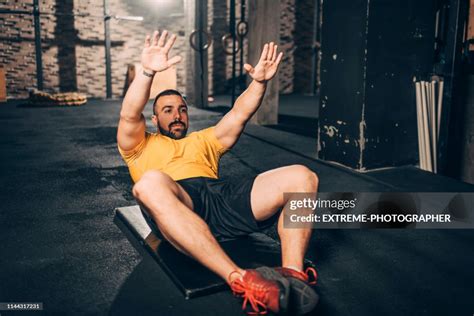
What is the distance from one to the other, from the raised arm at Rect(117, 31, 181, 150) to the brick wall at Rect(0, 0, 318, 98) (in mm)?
7333

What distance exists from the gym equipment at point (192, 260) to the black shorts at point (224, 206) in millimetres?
104

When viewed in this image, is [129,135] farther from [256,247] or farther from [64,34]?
[64,34]

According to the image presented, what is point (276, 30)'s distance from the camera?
667 centimetres

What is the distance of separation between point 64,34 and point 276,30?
566cm

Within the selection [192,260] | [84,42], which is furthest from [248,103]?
[84,42]

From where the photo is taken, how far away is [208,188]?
2227 mm

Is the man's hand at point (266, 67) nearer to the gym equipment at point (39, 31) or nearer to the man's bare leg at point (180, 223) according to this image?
the man's bare leg at point (180, 223)

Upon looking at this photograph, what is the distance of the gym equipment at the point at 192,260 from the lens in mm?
1891

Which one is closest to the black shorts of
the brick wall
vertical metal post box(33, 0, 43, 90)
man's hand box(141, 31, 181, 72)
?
man's hand box(141, 31, 181, 72)

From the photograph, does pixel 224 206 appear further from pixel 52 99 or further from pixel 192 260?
pixel 52 99

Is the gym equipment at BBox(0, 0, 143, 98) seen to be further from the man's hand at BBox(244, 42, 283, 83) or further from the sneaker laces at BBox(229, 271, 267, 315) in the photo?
the sneaker laces at BBox(229, 271, 267, 315)

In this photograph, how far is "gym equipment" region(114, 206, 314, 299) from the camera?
1891 mm

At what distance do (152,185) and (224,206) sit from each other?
0.44m

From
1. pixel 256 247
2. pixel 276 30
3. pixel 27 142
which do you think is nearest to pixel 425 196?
pixel 256 247
